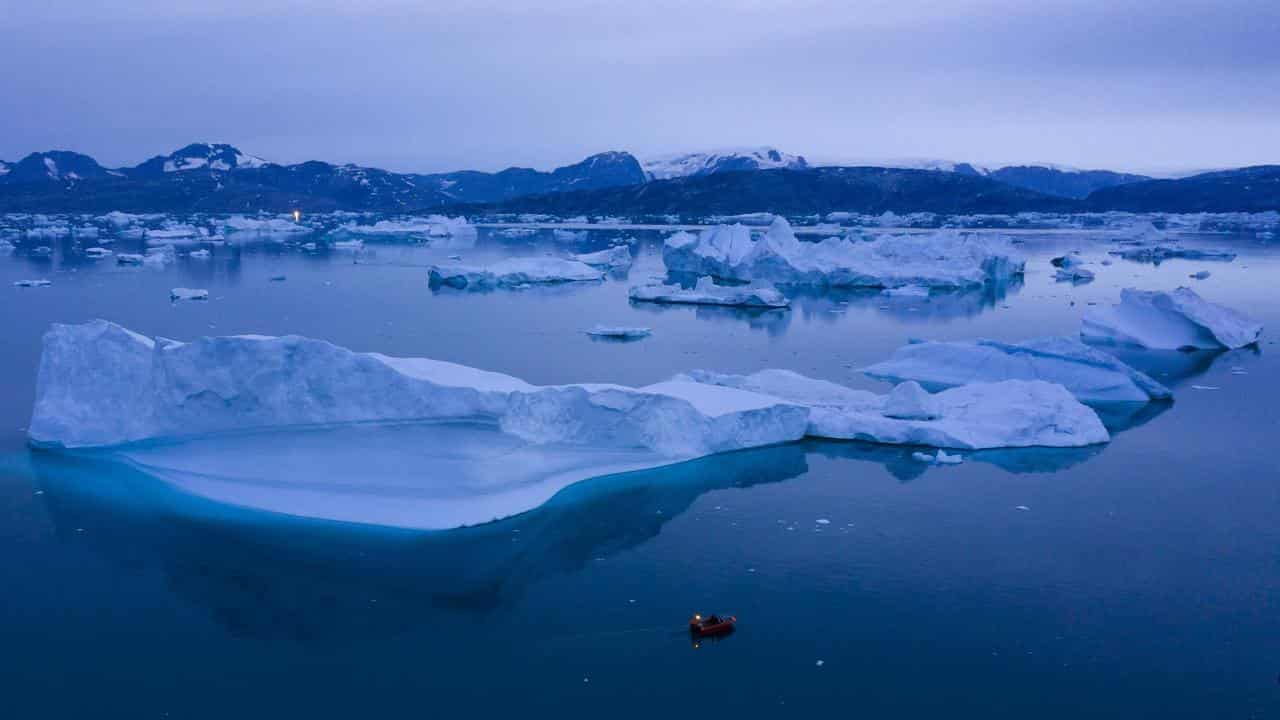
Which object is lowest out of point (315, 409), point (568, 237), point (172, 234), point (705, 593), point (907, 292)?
point (705, 593)

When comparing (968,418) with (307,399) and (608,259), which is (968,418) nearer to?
(307,399)

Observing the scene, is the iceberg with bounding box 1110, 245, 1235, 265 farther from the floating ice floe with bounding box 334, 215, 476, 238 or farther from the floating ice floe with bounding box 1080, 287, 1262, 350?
the floating ice floe with bounding box 334, 215, 476, 238

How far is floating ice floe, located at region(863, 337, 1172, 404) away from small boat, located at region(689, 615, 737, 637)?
286 inches

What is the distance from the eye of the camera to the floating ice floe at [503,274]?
24016 mm

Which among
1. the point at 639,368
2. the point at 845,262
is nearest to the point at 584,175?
the point at 845,262

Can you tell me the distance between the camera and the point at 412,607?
5652 millimetres

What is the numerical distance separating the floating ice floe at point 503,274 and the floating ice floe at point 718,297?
13.2 ft

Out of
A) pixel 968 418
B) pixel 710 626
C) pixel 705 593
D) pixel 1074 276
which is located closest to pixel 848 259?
pixel 1074 276

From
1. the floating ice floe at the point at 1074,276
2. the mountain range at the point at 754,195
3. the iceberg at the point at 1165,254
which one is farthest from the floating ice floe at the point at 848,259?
the mountain range at the point at 754,195

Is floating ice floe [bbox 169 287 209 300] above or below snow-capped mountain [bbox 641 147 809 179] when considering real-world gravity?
below

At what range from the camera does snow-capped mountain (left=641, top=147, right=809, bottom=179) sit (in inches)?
5517

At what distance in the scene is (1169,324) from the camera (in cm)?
1549

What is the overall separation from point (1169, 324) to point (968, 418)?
315 inches

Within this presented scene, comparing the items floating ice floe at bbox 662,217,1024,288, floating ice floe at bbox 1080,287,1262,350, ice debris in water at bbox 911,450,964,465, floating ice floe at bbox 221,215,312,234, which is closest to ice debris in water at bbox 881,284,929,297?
floating ice floe at bbox 662,217,1024,288
